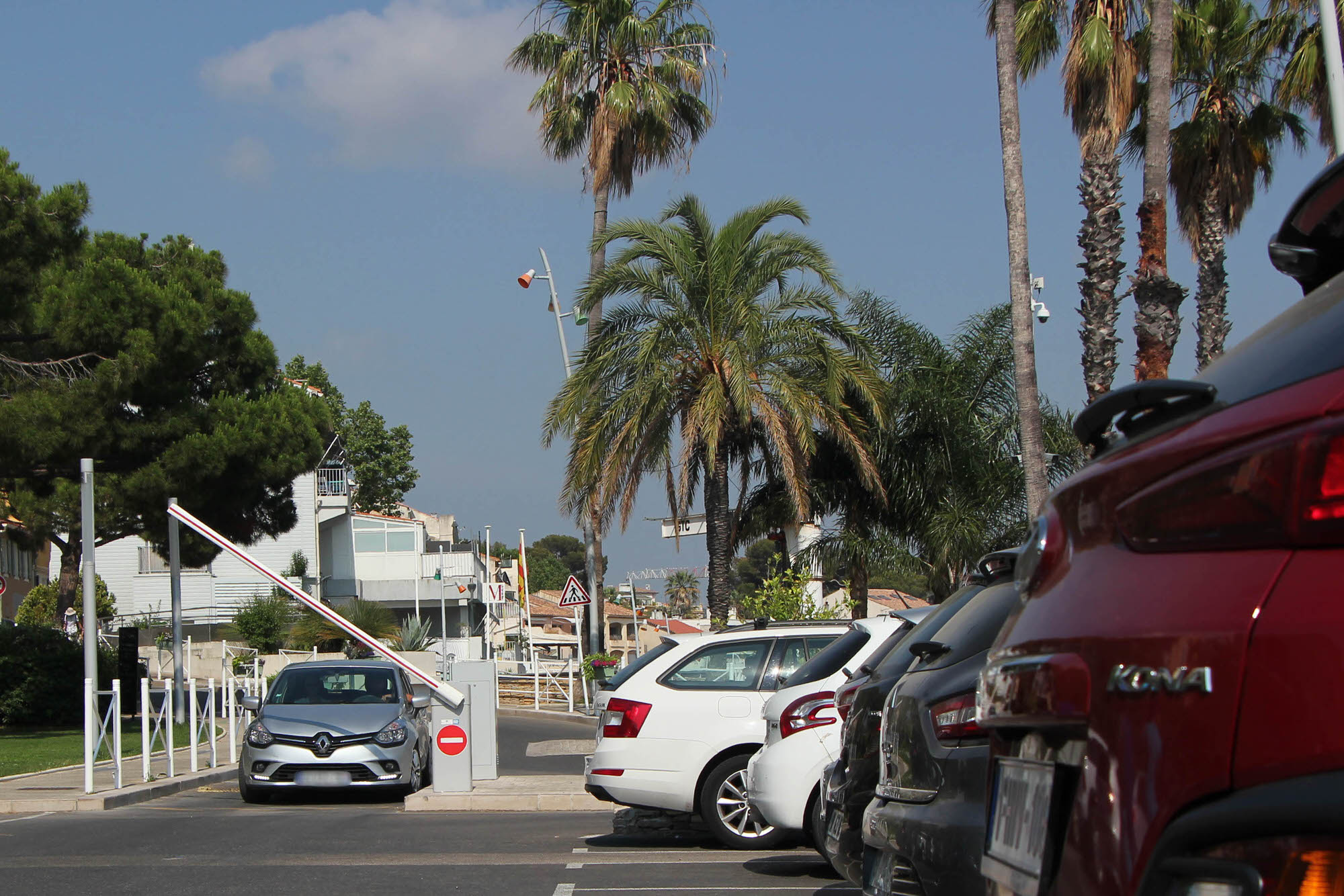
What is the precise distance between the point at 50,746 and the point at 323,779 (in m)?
10.1

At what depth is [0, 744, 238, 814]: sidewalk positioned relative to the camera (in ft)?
43.7

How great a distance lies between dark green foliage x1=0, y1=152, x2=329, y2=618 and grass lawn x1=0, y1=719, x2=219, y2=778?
4503mm

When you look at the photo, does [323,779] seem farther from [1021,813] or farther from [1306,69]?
[1306,69]

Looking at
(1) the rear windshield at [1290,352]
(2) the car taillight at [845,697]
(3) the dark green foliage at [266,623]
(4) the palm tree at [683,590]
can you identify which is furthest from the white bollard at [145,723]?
(4) the palm tree at [683,590]

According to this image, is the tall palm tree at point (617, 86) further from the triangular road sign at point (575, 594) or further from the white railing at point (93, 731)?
the white railing at point (93, 731)

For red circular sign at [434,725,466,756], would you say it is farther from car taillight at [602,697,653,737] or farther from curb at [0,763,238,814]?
car taillight at [602,697,653,737]

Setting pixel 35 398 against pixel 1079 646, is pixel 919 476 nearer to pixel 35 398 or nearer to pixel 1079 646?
pixel 35 398

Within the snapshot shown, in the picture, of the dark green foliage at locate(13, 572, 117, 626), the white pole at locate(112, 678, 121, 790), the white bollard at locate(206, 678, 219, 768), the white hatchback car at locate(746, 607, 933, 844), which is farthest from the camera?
the dark green foliage at locate(13, 572, 117, 626)

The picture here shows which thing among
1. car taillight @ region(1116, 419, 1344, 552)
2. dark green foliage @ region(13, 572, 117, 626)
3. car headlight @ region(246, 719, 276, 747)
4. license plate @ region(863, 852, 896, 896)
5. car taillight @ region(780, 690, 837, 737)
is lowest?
car headlight @ region(246, 719, 276, 747)

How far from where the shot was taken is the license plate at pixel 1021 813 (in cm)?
218

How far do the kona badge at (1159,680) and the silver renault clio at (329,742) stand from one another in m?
13.1

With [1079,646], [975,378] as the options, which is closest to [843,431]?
[975,378]

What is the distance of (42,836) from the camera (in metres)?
11.0

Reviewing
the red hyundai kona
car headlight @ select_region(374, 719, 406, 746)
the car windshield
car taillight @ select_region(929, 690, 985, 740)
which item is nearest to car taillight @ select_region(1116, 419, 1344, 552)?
the red hyundai kona
